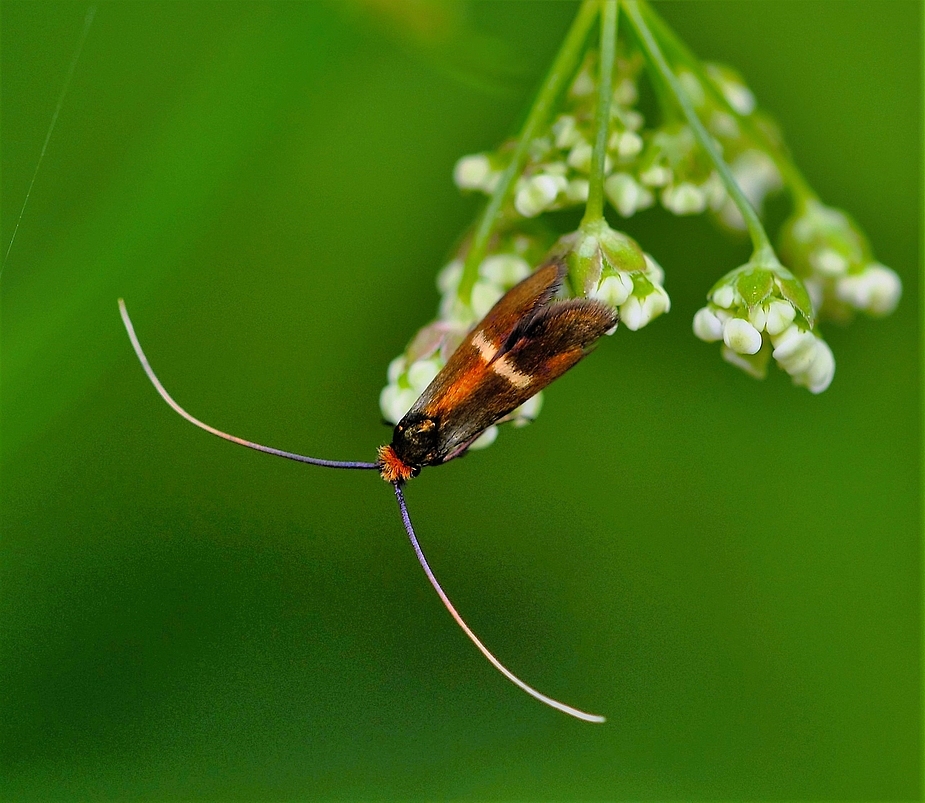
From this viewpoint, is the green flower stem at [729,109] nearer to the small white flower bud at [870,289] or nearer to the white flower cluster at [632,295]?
the small white flower bud at [870,289]

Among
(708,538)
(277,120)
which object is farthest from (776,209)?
(277,120)

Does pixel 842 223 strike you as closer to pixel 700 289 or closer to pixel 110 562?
pixel 700 289

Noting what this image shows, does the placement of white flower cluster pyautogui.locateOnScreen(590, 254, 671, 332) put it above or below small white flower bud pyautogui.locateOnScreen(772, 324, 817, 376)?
above

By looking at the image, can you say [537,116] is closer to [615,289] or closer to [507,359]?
[615,289]

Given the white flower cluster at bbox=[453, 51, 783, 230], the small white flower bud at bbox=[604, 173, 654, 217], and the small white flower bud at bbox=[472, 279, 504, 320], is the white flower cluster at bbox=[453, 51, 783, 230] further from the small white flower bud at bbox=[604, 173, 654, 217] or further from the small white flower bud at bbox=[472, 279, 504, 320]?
the small white flower bud at bbox=[472, 279, 504, 320]

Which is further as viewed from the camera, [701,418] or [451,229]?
[701,418]

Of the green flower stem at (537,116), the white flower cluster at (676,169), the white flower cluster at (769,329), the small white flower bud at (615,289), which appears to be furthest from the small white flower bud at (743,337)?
the green flower stem at (537,116)

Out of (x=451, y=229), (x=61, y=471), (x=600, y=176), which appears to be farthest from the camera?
(x=451, y=229)

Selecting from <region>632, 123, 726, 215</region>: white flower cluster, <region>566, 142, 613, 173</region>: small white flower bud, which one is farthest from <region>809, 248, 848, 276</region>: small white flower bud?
<region>566, 142, 613, 173</region>: small white flower bud
